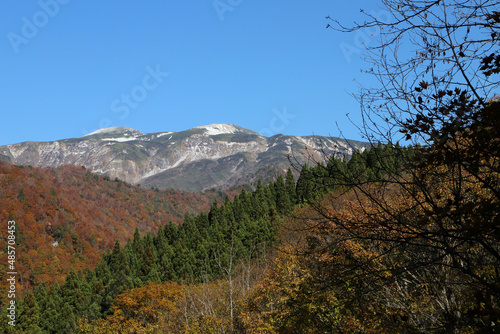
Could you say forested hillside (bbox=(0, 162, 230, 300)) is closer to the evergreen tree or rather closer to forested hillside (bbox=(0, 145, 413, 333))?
the evergreen tree

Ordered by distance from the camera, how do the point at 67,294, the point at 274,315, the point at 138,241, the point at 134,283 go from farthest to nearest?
the point at 138,241, the point at 67,294, the point at 134,283, the point at 274,315

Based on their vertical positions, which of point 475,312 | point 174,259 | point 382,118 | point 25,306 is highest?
point 382,118

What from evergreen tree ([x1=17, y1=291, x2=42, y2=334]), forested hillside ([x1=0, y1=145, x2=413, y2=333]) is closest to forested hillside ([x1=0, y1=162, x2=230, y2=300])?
evergreen tree ([x1=17, y1=291, x2=42, y2=334])

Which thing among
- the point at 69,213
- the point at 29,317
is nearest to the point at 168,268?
the point at 29,317

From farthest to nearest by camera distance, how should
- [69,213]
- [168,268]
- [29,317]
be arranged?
[69,213] → [168,268] → [29,317]

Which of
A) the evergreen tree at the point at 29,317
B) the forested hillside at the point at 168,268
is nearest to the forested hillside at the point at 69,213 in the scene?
the evergreen tree at the point at 29,317

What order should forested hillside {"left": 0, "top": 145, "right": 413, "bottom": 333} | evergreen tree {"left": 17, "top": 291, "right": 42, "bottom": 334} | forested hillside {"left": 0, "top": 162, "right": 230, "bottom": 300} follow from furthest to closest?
forested hillside {"left": 0, "top": 162, "right": 230, "bottom": 300} → evergreen tree {"left": 17, "top": 291, "right": 42, "bottom": 334} → forested hillside {"left": 0, "top": 145, "right": 413, "bottom": 333}

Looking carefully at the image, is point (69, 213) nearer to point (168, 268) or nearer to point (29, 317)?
point (29, 317)

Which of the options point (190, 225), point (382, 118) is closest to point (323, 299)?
point (382, 118)

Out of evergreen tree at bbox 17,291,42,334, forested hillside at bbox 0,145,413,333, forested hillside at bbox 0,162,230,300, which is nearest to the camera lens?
forested hillside at bbox 0,145,413,333

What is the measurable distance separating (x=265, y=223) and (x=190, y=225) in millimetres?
13460

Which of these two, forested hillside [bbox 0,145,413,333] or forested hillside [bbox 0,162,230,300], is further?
forested hillside [bbox 0,162,230,300]

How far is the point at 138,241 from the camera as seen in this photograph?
61438 mm

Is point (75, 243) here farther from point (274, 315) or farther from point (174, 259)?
point (274, 315)
